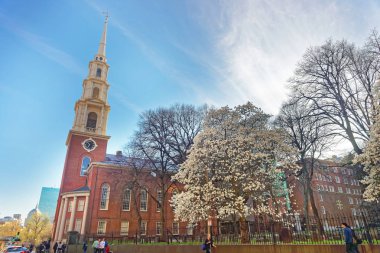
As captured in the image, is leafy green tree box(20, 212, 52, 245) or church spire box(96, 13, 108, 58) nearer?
church spire box(96, 13, 108, 58)

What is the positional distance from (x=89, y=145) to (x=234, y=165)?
35924 millimetres

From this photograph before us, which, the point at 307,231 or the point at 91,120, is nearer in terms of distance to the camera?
the point at 307,231

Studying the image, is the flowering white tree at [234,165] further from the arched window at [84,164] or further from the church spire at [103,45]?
the church spire at [103,45]

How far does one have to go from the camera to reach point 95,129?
160ft

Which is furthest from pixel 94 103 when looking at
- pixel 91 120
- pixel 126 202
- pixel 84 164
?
pixel 126 202

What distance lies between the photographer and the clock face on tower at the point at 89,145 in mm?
46125

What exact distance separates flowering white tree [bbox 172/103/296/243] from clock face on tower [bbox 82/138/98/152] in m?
30.8

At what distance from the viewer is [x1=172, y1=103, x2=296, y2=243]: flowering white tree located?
18.7 m

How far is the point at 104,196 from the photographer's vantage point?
127 ft

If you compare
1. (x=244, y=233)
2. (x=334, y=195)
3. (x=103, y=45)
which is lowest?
(x=244, y=233)

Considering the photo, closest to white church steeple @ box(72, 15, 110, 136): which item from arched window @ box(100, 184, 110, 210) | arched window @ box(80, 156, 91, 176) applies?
arched window @ box(80, 156, 91, 176)

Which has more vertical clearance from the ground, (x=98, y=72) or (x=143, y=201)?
(x=98, y=72)

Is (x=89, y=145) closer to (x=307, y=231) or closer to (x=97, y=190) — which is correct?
(x=97, y=190)

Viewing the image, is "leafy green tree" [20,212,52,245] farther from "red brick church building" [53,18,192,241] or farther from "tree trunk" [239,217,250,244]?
"tree trunk" [239,217,250,244]
